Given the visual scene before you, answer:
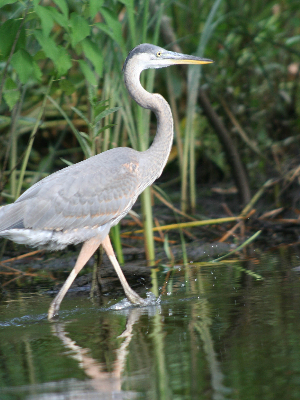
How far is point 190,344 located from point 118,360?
427 mm

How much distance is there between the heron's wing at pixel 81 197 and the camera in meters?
4.62

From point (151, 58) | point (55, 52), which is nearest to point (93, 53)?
point (55, 52)

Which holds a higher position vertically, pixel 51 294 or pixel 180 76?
pixel 180 76

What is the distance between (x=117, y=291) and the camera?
5.12 meters

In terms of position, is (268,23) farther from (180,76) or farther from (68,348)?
(68,348)

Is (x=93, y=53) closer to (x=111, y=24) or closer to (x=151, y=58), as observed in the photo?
(x=111, y=24)

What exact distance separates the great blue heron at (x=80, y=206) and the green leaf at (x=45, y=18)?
1095 mm

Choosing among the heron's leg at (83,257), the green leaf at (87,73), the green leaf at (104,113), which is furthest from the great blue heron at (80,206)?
the green leaf at (87,73)

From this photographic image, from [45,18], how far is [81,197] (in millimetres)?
1389

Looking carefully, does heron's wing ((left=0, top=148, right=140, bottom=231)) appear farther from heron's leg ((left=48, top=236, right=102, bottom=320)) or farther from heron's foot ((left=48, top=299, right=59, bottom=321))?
heron's foot ((left=48, top=299, right=59, bottom=321))

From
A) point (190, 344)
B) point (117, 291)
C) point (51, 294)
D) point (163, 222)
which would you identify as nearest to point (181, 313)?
point (190, 344)

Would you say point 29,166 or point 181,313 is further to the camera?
point 29,166

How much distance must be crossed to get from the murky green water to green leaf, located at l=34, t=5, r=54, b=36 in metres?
2.07

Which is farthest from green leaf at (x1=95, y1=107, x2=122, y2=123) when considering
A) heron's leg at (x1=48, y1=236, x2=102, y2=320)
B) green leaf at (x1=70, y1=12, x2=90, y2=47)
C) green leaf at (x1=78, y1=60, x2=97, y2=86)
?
heron's leg at (x1=48, y1=236, x2=102, y2=320)
